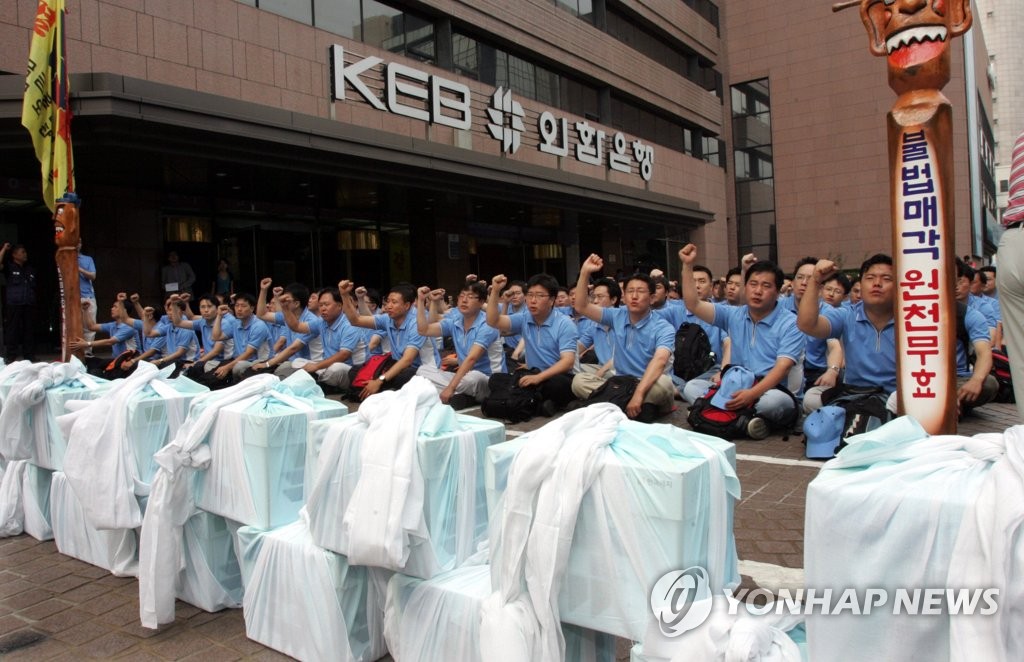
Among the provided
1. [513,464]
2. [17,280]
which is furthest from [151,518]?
[17,280]

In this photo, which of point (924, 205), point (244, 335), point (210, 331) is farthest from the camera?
point (210, 331)

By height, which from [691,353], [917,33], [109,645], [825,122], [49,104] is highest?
[825,122]

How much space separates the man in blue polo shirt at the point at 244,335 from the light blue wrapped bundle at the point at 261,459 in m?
6.76

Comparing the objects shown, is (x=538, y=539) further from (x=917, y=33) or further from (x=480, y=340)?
(x=480, y=340)

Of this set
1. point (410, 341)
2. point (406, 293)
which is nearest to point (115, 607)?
point (410, 341)

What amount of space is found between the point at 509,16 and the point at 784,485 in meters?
15.4

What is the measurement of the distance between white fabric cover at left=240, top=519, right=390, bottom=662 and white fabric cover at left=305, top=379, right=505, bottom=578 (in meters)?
0.13

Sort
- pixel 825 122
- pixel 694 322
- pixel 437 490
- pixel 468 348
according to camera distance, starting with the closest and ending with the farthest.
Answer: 1. pixel 437 490
2. pixel 468 348
3. pixel 694 322
4. pixel 825 122

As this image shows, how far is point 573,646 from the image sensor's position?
2129 millimetres

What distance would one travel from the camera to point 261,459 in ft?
9.40

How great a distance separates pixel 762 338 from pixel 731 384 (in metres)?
0.47

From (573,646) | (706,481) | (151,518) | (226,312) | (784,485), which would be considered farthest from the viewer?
(226,312)

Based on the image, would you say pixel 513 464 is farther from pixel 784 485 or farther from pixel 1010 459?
pixel 784 485
